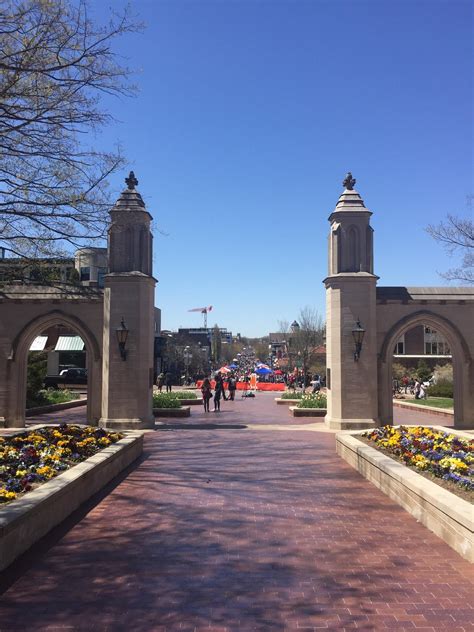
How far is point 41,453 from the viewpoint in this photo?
9.04 metres

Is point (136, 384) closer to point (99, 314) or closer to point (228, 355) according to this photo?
point (99, 314)

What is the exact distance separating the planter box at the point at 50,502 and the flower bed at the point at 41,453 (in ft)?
0.65

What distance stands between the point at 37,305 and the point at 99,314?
2125 millimetres

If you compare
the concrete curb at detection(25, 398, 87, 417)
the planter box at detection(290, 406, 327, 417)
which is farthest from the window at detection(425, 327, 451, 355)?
the concrete curb at detection(25, 398, 87, 417)

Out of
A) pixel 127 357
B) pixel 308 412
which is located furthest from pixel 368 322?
pixel 127 357

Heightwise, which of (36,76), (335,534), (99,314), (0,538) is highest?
(36,76)

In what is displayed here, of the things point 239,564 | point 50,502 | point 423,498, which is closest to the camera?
point 239,564

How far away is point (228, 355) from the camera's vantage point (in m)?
165

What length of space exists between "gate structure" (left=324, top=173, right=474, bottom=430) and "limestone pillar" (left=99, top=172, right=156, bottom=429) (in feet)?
20.0

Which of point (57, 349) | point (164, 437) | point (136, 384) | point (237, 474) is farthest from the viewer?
point (57, 349)

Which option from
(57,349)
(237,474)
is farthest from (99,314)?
(57,349)

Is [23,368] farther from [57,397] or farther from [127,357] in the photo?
[57,397]

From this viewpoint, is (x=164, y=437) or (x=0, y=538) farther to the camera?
(x=164, y=437)

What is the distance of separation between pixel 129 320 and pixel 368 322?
7.79 meters
